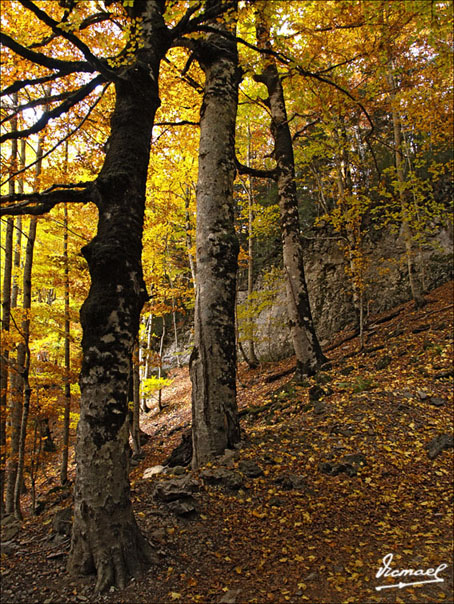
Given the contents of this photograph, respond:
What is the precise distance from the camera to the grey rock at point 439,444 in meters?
4.48

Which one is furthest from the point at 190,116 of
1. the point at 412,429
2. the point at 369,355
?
the point at 412,429

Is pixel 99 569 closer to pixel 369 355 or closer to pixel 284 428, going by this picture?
pixel 284 428

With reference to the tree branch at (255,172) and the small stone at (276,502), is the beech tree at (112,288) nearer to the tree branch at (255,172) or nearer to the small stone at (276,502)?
the small stone at (276,502)

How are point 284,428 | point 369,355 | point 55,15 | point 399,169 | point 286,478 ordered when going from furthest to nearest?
point 399,169 → point 369,355 → point 55,15 → point 284,428 → point 286,478

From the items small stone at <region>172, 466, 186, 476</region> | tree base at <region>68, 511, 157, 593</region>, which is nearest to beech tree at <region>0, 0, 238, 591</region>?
tree base at <region>68, 511, 157, 593</region>

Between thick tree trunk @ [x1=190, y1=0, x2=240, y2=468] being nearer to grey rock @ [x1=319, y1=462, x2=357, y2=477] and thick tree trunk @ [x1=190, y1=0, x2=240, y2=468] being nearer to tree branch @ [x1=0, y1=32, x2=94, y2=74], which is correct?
grey rock @ [x1=319, y1=462, x2=357, y2=477]

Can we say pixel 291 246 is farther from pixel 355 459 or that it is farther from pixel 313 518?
pixel 313 518

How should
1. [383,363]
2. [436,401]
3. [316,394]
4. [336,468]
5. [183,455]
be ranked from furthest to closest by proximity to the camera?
[383,363] → [316,394] → [183,455] → [436,401] → [336,468]

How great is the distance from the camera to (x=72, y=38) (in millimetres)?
2748


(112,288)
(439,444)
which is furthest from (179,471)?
(439,444)

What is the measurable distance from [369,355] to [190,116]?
8.12 m

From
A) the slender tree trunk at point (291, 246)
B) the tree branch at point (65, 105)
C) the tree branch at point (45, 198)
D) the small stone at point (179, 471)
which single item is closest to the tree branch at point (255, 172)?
the slender tree trunk at point (291, 246)

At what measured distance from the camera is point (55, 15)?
265 inches

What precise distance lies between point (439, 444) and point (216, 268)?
3892 millimetres
